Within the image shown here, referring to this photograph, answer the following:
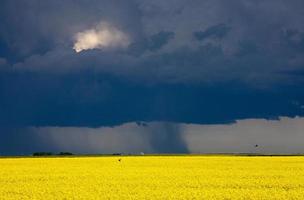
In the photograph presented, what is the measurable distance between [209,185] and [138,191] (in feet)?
16.6

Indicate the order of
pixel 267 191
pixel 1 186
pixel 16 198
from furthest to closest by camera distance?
1. pixel 1 186
2. pixel 267 191
3. pixel 16 198

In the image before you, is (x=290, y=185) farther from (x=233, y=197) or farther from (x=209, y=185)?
(x=233, y=197)

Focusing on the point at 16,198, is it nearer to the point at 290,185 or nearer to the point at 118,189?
the point at 118,189

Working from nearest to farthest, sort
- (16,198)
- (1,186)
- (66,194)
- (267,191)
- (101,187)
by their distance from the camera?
(16,198)
(66,194)
(267,191)
(101,187)
(1,186)

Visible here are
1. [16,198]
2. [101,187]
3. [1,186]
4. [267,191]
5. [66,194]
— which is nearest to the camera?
[16,198]

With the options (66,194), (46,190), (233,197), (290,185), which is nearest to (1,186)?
(46,190)

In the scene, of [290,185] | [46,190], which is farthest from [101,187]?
[290,185]

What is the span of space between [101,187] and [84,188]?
93 centimetres

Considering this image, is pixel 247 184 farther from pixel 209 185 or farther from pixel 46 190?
pixel 46 190

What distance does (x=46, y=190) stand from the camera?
2361 centimetres

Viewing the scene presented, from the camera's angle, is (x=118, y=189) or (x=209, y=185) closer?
(x=118, y=189)

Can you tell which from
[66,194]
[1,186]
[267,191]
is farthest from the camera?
[1,186]

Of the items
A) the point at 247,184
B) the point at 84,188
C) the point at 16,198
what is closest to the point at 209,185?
the point at 247,184

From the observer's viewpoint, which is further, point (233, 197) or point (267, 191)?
point (267, 191)
